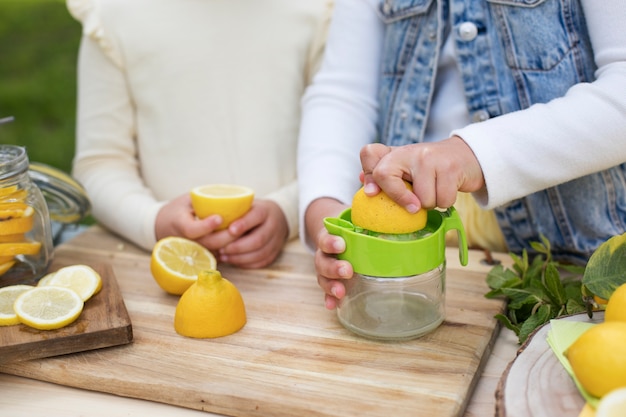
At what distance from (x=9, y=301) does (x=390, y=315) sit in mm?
585

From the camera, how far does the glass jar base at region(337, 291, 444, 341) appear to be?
110 cm

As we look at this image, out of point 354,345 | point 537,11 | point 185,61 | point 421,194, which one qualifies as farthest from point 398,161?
point 185,61

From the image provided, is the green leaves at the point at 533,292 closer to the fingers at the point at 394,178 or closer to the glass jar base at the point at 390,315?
the glass jar base at the point at 390,315

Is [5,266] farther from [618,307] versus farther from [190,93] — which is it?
[618,307]

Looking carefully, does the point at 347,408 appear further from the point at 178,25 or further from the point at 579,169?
the point at 178,25

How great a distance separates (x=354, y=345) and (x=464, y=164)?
12.3 inches

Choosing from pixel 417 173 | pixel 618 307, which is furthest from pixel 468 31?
pixel 618 307

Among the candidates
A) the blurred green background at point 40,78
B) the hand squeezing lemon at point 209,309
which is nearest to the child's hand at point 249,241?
the hand squeezing lemon at point 209,309

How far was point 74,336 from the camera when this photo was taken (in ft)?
3.53

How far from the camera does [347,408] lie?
0.94 meters

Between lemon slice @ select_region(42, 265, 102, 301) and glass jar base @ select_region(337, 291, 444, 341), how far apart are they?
40 centimetres

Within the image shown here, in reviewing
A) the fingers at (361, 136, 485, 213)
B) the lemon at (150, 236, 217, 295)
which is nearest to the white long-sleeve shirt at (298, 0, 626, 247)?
the fingers at (361, 136, 485, 213)

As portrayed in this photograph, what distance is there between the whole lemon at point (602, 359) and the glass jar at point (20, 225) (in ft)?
2.91

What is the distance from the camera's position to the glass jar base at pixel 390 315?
110 cm
